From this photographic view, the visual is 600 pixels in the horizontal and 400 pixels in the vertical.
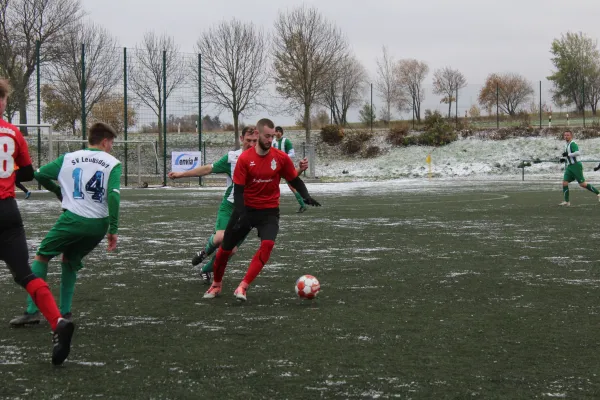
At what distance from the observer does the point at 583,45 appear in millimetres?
64562

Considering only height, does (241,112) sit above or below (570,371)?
above

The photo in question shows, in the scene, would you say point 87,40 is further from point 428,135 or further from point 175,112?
point 428,135

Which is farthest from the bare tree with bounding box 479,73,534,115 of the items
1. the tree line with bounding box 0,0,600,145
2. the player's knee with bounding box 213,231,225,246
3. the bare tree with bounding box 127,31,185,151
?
the player's knee with bounding box 213,231,225,246

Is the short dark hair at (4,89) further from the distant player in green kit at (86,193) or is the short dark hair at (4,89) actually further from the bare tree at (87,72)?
the bare tree at (87,72)

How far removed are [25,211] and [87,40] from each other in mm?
28645

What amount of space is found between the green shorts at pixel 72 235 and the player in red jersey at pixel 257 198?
157 centimetres

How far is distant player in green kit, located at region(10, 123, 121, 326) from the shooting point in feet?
19.5

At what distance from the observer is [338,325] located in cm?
617

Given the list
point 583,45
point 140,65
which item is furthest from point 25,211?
point 583,45

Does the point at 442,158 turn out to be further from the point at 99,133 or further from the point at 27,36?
the point at 99,133

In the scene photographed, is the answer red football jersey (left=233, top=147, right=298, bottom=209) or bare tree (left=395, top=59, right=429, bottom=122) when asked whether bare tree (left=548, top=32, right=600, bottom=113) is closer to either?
bare tree (left=395, top=59, right=429, bottom=122)

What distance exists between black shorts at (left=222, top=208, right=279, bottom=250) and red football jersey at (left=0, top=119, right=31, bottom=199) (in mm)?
2451

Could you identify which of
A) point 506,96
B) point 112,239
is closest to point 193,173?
point 112,239

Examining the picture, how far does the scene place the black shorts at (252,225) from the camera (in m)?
7.36
